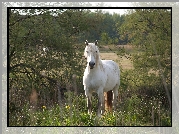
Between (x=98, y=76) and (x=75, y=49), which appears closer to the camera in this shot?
(x=98, y=76)

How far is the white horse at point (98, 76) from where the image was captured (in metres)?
7.28

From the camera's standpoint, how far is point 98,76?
303 inches

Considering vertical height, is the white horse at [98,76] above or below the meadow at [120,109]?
above

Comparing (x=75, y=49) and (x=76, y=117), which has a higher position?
(x=75, y=49)

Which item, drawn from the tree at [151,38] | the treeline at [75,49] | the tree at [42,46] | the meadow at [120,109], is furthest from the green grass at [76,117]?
the tree at [151,38]

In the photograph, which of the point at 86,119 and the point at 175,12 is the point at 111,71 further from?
the point at 175,12

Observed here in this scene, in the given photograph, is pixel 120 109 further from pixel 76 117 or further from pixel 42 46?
pixel 42 46

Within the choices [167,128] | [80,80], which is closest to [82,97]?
[80,80]

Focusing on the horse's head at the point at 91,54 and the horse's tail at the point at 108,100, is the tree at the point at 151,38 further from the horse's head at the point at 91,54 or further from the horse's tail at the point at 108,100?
the horse's head at the point at 91,54

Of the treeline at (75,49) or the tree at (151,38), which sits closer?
the treeline at (75,49)

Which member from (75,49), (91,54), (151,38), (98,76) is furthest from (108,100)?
(151,38)

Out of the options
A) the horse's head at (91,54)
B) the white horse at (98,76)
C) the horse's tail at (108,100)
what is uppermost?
the horse's head at (91,54)

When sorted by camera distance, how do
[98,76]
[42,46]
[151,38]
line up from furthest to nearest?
1. [151,38]
2. [42,46]
3. [98,76]

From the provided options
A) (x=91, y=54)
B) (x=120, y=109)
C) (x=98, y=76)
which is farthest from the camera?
(x=120, y=109)
